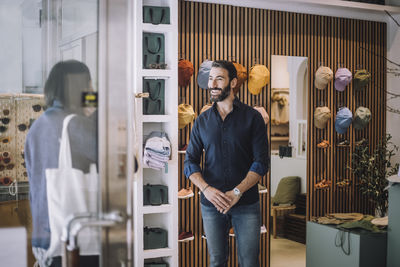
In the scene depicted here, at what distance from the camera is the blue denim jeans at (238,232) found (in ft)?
9.42

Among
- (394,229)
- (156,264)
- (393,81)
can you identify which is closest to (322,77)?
(393,81)

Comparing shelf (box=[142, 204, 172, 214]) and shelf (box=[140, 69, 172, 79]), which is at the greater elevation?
shelf (box=[140, 69, 172, 79])

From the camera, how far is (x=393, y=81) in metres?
5.57

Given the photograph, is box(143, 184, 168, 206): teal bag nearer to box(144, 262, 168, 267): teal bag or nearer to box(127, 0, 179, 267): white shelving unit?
box(127, 0, 179, 267): white shelving unit

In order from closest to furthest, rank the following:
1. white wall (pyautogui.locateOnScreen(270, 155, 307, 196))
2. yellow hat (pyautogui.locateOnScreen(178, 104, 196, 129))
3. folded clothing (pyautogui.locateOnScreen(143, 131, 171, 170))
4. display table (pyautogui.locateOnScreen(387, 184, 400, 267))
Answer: display table (pyautogui.locateOnScreen(387, 184, 400, 267)) < folded clothing (pyautogui.locateOnScreen(143, 131, 171, 170)) < yellow hat (pyautogui.locateOnScreen(178, 104, 196, 129)) < white wall (pyautogui.locateOnScreen(270, 155, 307, 196))

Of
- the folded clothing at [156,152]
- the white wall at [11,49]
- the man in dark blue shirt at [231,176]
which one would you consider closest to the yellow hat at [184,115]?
the folded clothing at [156,152]

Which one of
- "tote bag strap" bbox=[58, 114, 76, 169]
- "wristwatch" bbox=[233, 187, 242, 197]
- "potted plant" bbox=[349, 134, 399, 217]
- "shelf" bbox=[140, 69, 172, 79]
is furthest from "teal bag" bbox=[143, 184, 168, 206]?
"tote bag strap" bbox=[58, 114, 76, 169]

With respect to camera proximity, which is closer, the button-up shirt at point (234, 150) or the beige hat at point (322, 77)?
the button-up shirt at point (234, 150)

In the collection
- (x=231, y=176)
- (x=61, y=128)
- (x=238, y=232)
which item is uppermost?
(x=61, y=128)

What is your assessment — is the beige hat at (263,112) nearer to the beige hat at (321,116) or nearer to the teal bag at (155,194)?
the beige hat at (321,116)

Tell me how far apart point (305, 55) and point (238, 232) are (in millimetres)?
2790

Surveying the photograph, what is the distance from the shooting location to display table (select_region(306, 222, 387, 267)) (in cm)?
393

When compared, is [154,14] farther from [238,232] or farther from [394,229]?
[394,229]

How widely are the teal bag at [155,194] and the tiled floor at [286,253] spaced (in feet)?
4.66
